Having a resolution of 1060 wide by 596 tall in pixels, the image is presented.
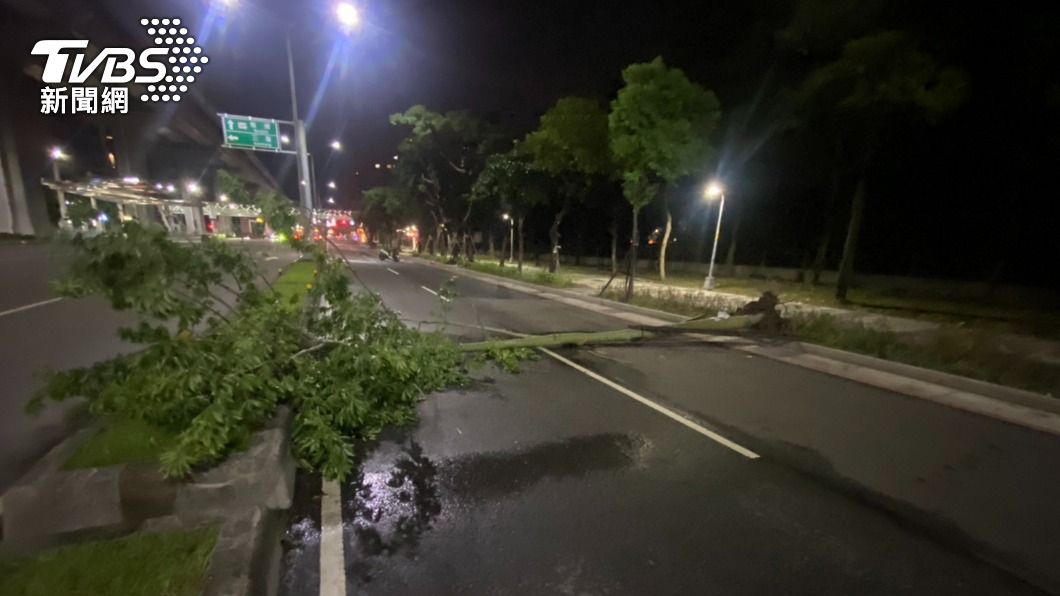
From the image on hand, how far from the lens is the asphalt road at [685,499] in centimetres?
300

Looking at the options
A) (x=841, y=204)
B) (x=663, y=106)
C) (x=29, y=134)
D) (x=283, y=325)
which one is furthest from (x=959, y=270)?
(x=29, y=134)

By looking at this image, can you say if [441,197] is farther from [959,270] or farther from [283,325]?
[283,325]

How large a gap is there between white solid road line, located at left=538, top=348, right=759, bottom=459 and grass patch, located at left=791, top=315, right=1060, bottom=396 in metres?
4.67

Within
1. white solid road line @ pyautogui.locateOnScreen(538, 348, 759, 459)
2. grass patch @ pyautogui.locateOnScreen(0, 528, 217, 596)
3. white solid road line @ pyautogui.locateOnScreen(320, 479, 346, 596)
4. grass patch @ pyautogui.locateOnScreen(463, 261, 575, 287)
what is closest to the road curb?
white solid road line @ pyautogui.locateOnScreen(538, 348, 759, 459)

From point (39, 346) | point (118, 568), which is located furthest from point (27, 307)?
point (118, 568)

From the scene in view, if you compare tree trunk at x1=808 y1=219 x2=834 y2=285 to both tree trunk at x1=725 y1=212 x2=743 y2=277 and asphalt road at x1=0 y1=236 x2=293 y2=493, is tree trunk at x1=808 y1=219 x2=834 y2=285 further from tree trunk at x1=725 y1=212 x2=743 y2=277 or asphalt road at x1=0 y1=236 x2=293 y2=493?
asphalt road at x1=0 y1=236 x2=293 y2=493

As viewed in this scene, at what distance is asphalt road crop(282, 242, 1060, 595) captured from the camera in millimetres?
2998

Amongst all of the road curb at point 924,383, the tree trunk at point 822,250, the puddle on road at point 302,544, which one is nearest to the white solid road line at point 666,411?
the road curb at point 924,383

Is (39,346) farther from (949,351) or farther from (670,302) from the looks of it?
(949,351)

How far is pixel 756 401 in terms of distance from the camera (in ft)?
20.6

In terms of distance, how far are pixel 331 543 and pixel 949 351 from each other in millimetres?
9823

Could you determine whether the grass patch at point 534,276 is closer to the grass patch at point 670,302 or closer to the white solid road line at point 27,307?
the grass patch at point 670,302

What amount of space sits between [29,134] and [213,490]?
5127cm

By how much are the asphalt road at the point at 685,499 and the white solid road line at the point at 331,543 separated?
38 mm
